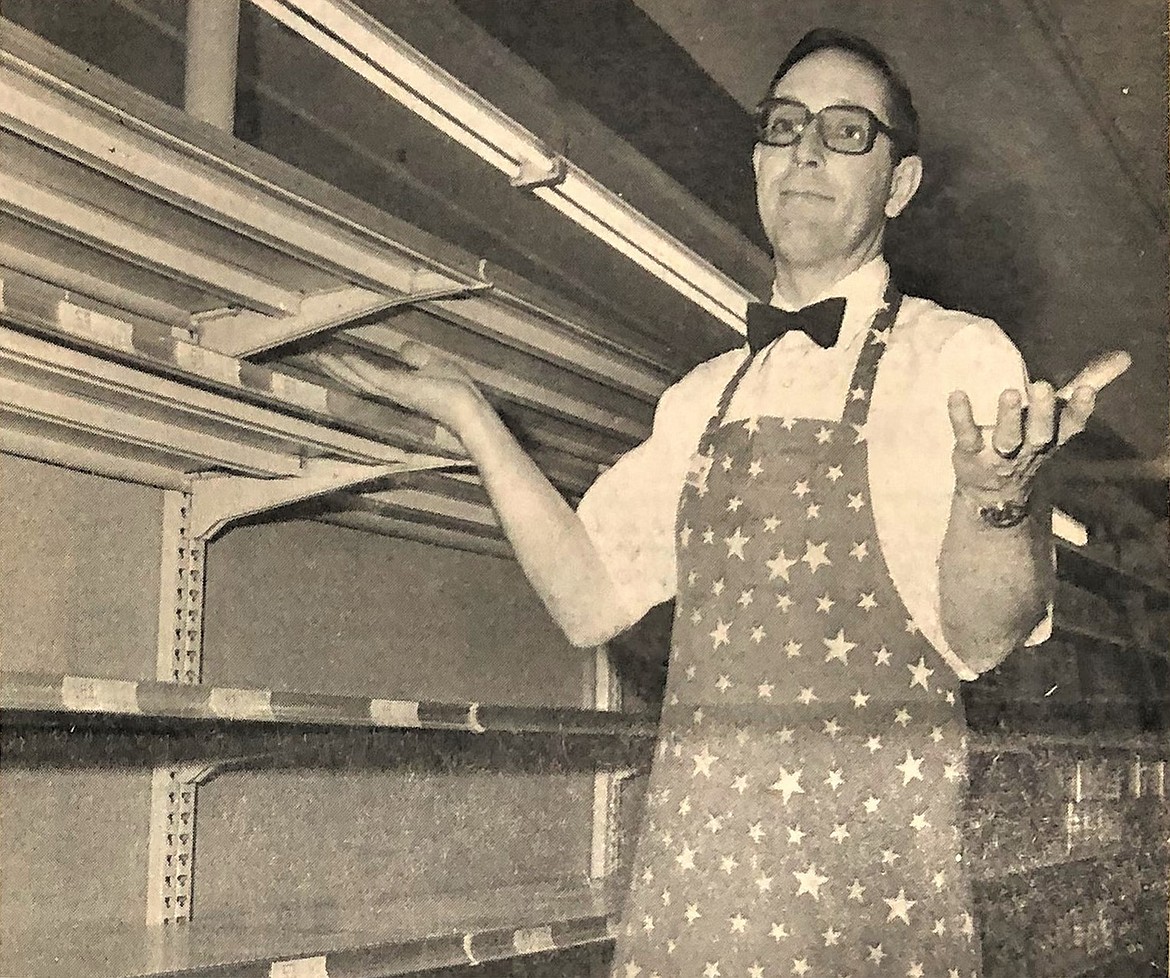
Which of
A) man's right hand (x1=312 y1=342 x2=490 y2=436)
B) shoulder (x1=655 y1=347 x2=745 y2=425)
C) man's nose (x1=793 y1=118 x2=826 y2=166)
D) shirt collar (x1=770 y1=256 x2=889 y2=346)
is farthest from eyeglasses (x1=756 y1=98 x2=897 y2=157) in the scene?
man's right hand (x1=312 y1=342 x2=490 y2=436)

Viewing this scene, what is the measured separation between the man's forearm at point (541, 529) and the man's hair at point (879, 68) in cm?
51

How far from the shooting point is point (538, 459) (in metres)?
2.16

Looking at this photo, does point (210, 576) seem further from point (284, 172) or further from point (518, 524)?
point (284, 172)

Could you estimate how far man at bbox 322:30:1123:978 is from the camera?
1250 millimetres

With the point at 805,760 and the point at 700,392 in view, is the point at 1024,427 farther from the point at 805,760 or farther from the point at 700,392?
the point at 700,392

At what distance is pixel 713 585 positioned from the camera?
1.39 meters

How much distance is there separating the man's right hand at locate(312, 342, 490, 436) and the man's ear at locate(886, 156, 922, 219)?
20.4 inches

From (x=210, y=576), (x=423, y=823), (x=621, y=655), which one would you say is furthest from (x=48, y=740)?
(x=621, y=655)

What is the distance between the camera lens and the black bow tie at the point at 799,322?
4.75ft

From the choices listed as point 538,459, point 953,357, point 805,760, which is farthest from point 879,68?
point 538,459

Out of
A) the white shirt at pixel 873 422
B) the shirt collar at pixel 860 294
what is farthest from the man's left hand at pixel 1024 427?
the shirt collar at pixel 860 294

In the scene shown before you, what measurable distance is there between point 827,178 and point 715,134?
1.05 metres

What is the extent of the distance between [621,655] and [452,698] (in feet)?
1.78

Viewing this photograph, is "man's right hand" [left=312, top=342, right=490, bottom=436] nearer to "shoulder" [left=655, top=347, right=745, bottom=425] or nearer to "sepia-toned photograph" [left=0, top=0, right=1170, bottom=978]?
"sepia-toned photograph" [left=0, top=0, right=1170, bottom=978]
